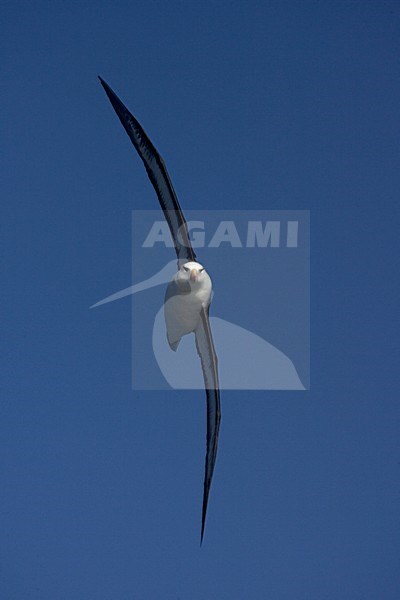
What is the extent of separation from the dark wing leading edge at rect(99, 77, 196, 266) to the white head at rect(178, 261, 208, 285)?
101mm

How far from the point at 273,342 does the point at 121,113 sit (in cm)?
102

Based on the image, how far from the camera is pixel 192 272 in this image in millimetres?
2512

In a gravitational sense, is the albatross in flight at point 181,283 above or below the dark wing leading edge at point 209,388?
above

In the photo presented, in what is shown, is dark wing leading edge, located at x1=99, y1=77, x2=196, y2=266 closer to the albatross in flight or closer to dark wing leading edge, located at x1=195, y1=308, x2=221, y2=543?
the albatross in flight

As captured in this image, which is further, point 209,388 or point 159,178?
point 209,388

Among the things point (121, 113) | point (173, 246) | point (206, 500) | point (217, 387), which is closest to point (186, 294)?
point (173, 246)

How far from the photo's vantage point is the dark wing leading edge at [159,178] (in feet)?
8.10

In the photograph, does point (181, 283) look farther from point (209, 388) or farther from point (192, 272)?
point (209, 388)

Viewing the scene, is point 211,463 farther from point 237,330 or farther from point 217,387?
point 237,330

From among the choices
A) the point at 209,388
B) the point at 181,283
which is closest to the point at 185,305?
the point at 181,283

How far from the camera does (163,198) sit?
2.57 meters

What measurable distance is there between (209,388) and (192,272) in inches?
20.6

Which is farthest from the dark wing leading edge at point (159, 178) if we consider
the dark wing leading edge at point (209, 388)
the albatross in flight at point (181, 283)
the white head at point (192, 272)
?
the dark wing leading edge at point (209, 388)

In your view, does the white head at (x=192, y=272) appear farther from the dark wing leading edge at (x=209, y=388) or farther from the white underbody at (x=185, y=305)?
the dark wing leading edge at (x=209, y=388)
